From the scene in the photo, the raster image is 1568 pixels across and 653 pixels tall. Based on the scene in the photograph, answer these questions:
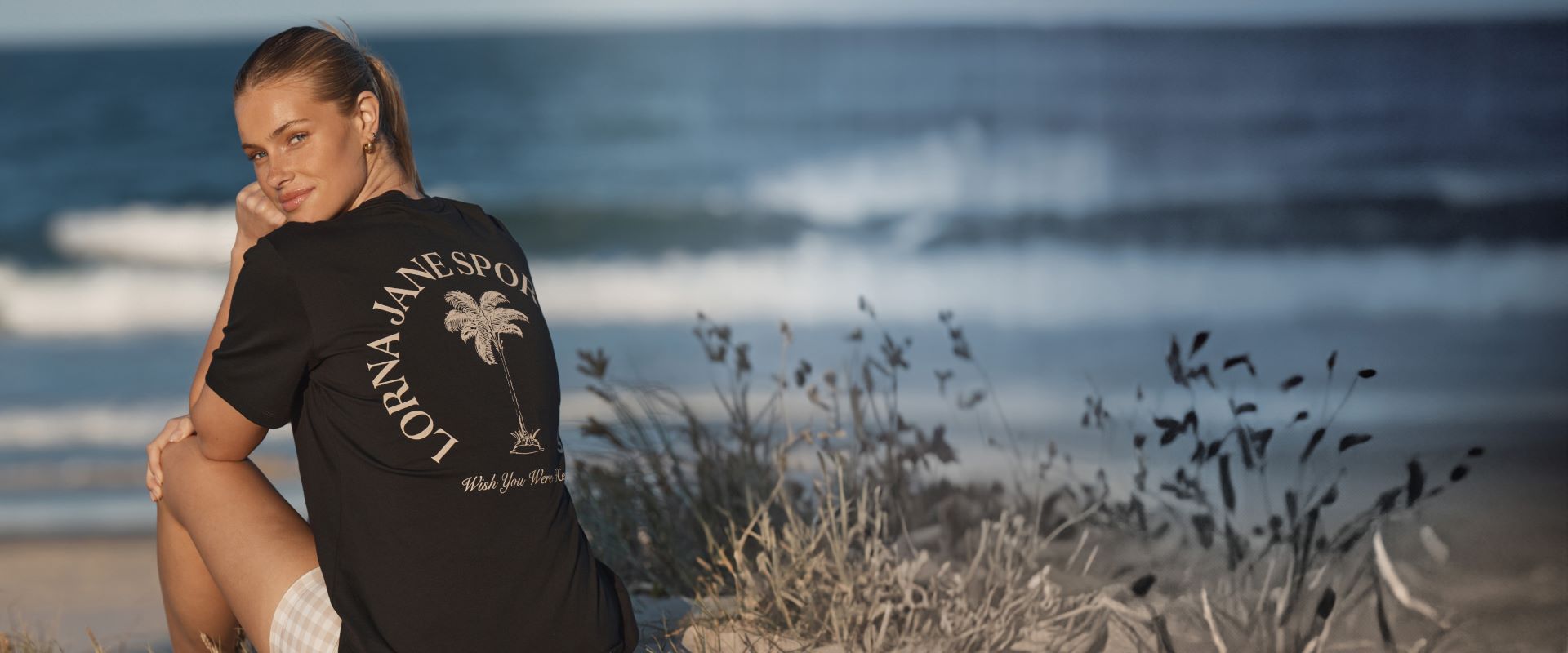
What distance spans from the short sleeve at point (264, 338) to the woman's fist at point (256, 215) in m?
0.45

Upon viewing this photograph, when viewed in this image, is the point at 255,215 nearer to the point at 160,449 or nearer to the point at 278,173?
the point at 278,173

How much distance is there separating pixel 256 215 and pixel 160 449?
19.6 inches

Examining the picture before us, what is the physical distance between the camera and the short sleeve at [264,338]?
76.5 inches

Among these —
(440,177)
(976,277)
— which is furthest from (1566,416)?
(440,177)

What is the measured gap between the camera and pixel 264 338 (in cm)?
195

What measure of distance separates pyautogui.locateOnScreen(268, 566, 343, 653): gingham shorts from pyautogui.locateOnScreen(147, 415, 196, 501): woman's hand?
0.47m

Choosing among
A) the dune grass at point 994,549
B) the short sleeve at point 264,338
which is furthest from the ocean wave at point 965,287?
the short sleeve at point 264,338

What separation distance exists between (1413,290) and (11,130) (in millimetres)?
19986

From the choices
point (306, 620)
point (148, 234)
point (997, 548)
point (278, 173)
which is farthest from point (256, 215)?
point (148, 234)

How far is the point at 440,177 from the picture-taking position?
1778 centimetres

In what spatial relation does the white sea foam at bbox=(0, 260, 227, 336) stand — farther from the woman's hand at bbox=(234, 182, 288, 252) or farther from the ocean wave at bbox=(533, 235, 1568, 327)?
the woman's hand at bbox=(234, 182, 288, 252)

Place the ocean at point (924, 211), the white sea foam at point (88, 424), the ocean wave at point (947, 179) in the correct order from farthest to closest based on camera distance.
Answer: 1. the ocean wave at point (947, 179)
2. the ocean at point (924, 211)
3. the white sea foam at point (88, 424)

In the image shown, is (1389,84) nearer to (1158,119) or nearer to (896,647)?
(1158,119)

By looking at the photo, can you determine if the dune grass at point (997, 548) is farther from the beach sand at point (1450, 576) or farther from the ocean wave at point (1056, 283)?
the ocean wave at point (1056, 283)
